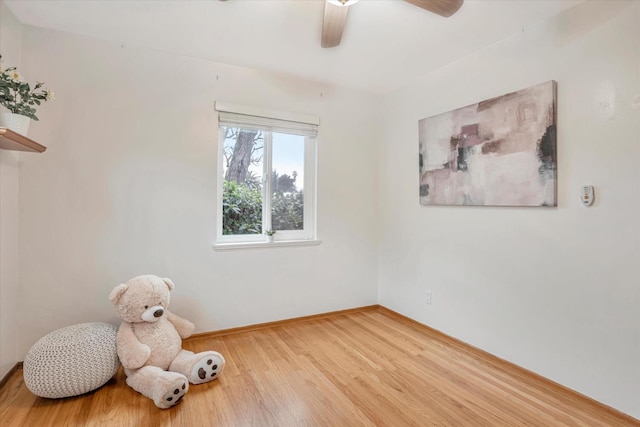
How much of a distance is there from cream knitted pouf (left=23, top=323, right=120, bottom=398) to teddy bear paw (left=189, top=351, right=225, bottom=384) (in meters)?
0.49

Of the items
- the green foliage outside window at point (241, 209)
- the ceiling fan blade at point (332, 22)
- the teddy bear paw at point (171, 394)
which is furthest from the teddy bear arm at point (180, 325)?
the ceiling fan blade at point (332, 22)

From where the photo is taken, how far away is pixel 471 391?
6.41 ft

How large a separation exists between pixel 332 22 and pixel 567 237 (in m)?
1.95

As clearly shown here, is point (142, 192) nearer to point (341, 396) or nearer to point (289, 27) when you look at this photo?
point (289, 27)

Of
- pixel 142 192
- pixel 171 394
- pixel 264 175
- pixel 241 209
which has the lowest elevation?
pixel 171 394

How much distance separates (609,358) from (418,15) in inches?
92.7

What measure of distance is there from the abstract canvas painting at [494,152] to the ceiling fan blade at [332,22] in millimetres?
1289

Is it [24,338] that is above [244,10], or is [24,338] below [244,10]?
below

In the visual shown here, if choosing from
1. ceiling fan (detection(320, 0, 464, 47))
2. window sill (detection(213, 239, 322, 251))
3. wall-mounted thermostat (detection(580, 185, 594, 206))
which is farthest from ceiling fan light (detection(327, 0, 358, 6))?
window sill (detection(213, 239, 322, 251))

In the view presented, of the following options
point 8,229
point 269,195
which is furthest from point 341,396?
point 8,229

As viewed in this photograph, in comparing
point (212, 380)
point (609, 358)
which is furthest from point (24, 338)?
point (609, 358)

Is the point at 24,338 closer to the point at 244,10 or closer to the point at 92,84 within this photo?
the point at 92,84

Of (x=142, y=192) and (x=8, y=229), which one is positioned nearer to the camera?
(x=8, y=229)

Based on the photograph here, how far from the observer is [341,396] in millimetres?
1886
